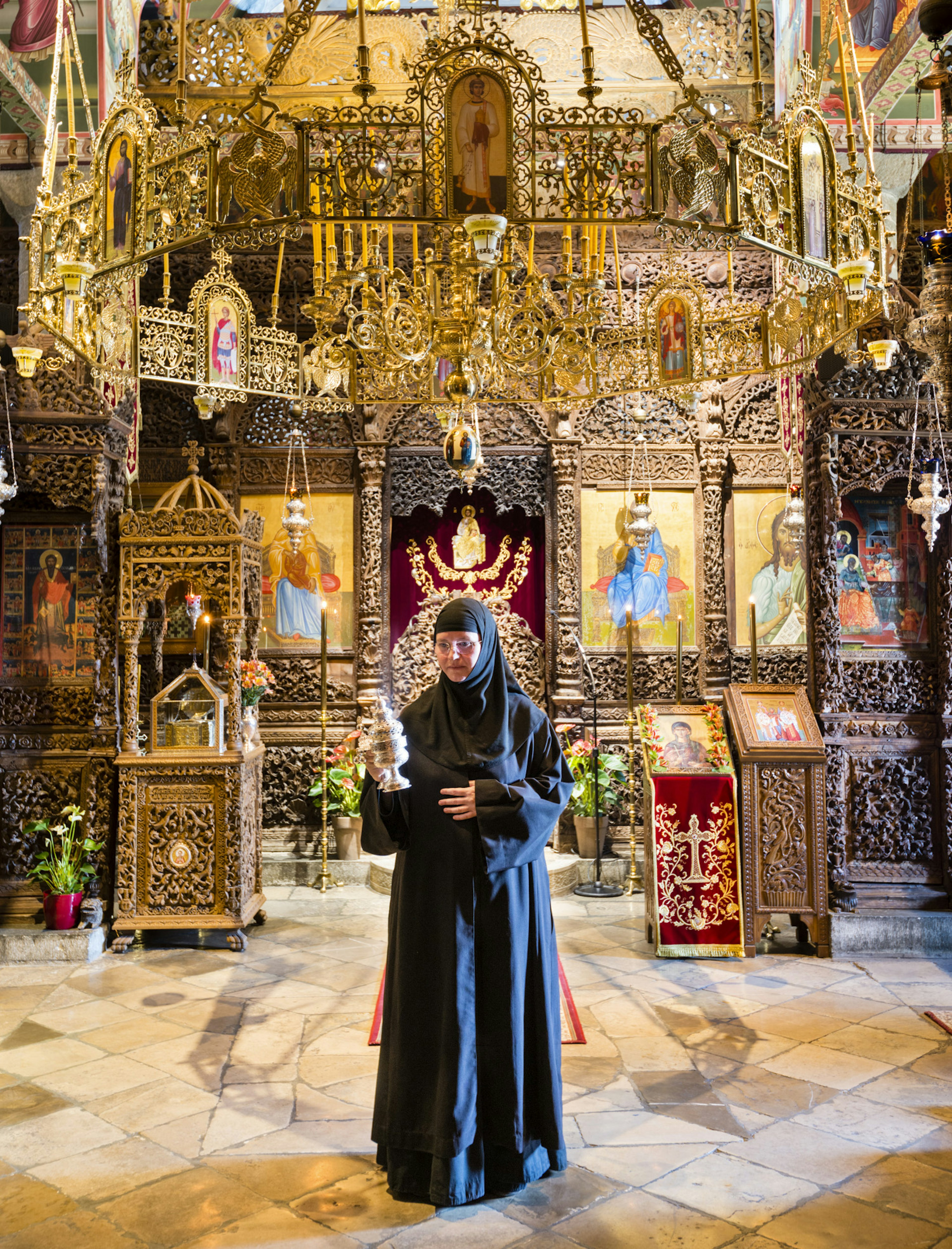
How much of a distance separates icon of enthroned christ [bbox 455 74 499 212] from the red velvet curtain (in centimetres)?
594

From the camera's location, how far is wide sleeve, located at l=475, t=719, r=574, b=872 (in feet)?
10.5

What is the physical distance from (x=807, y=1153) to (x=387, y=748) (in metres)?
2.12

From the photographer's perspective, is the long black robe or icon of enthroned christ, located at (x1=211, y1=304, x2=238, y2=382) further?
icon of enthroned christ, located at (x1=211, y1=304, x2=238, y2=382)

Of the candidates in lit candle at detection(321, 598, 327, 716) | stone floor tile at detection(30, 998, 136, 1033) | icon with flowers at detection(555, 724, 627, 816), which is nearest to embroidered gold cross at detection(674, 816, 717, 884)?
icon with flowers at detection(555, 724, 627, 816)

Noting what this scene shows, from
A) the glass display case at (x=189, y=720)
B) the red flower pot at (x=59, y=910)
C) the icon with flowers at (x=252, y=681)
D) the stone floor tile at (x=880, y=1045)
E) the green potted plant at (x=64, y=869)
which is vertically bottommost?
the stone floor tile at (x=880, y=1045)

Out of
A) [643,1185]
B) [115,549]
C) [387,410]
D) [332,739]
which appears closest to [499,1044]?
[643,1185]

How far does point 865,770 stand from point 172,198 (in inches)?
207

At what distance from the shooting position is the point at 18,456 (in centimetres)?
641

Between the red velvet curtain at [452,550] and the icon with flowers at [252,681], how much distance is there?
76.9 inches

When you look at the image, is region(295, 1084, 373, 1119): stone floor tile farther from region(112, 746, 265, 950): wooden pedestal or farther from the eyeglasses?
region(112, 746, 265, 950): wooden pedestal

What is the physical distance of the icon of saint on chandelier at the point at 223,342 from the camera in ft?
17.8

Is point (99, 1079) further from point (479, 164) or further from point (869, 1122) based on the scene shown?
point (479, 164)

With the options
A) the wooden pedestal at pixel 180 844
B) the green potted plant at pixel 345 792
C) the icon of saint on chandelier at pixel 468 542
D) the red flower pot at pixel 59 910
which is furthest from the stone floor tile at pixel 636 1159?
the icon of saint on chandelier at pixel 468 542

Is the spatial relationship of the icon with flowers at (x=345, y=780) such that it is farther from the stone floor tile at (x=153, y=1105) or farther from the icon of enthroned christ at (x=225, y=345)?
the stone floor tile at (x=153, y=1105)
